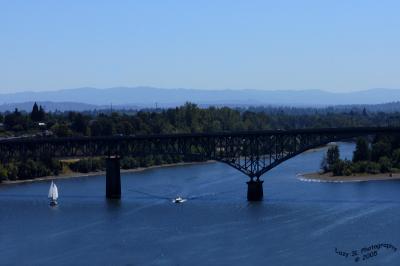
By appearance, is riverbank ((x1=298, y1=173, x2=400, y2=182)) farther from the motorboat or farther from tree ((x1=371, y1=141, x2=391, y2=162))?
the motorboat

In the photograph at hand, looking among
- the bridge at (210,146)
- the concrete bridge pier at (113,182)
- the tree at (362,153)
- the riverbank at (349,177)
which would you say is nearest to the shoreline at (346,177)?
the riverbank at (349,177)

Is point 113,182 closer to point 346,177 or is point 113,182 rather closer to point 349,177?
point 346,177

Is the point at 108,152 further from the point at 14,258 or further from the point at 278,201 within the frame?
the point at 14,258

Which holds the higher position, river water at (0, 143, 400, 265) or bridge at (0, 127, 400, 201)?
bridge at (0, 127, 400, 201)

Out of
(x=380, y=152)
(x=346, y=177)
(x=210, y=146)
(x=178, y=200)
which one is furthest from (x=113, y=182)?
(x=380, y=152)

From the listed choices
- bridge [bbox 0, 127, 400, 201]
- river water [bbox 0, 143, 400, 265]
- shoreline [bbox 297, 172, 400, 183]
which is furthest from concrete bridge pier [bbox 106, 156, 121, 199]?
shoreline [bbox 297, 172, 400, 183]

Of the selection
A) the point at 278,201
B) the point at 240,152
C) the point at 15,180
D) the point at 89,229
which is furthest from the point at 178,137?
the point at 15,180

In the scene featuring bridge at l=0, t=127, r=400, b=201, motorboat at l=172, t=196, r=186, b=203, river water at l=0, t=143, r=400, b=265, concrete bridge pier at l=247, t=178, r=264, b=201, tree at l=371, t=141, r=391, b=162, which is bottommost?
river water at l=0, t=143, r=400, b=265
